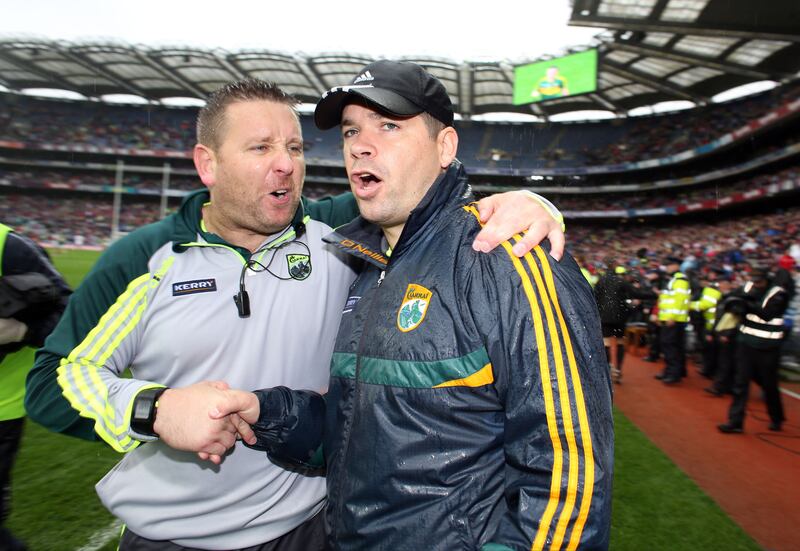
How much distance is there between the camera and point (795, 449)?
620cm

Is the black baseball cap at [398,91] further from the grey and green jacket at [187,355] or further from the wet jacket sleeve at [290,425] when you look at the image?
the wet jacket sleeve at [290,425]

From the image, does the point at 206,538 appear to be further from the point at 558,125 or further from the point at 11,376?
the point at 558,125

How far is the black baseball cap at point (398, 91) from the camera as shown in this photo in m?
1.62

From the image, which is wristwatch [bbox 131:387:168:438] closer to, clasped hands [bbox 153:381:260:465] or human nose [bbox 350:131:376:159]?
clasped hands [bbox 153:381:260:465]

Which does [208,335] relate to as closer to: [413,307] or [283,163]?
[283,163]

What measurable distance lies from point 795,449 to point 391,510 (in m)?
7.10

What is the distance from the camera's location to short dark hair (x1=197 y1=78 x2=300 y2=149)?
1911 millimetres

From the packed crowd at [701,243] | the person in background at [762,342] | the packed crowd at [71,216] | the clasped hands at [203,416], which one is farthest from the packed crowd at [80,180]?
the clasped hands at [203,416]

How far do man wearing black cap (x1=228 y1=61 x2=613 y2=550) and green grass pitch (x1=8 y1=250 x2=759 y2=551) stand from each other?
7.62 ft

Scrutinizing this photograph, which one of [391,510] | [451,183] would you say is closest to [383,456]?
[391,510]

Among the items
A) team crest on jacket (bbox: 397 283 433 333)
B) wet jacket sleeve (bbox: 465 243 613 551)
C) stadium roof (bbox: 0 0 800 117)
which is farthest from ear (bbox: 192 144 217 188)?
stadium roof (bbox: 0 0 800 117)

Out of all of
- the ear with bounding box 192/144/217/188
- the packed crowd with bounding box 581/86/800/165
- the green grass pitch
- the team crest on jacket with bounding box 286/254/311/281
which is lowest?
the green grass pitch

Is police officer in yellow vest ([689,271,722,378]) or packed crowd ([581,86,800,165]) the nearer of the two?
police officer in yellow vest ([689,271,722,378])

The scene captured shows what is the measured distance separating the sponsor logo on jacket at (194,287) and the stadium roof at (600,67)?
2072 cm
